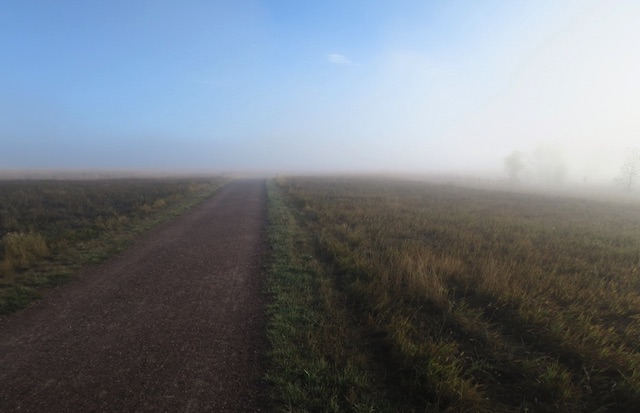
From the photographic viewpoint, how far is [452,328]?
16.3 ft

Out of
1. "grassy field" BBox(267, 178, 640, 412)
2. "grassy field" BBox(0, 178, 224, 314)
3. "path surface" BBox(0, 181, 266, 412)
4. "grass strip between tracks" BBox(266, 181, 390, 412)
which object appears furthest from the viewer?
"grassy field" BBox(0, 178, 224, 314)

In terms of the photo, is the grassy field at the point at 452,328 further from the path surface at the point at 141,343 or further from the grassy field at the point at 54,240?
the grassy field at the point at 54,240

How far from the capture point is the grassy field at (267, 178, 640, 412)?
3.40m

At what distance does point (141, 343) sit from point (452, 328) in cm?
513

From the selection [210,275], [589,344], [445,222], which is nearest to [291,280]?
[210,275]

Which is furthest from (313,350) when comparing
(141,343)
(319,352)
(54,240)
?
(54,240)

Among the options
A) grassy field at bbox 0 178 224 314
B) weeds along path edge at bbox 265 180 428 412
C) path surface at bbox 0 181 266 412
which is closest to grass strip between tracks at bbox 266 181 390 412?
weeds along path edge at bbox 265 180 428 412

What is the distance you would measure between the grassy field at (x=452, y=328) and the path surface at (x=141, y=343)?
0.57 m

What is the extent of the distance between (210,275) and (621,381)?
748 cm

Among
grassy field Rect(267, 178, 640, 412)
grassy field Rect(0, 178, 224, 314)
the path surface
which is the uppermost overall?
grassy field Rect(0, 178, 224, 314)

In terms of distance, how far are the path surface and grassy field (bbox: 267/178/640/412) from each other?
1.88 ft

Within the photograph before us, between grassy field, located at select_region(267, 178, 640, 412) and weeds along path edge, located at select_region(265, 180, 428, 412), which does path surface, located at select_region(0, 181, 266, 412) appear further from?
grassy field, located at select_region(267, 178, 640, 412)

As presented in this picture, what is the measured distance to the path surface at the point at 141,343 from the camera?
312 centimetres

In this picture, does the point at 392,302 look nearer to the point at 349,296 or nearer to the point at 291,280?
the point at 349,296
